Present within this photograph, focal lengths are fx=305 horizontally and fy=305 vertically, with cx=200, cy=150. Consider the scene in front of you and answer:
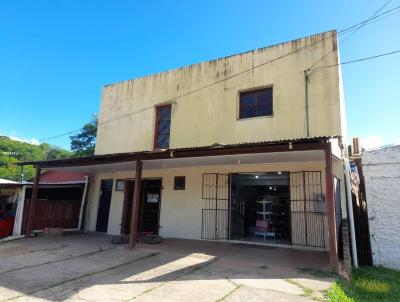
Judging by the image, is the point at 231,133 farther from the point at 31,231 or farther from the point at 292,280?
the point at 31,231

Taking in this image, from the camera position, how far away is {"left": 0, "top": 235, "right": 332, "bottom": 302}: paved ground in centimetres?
488

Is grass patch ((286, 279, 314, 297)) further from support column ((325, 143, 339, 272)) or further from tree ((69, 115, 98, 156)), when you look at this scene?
tree ((69, 115, 98, 156))

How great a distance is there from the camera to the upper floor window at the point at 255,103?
407 inches

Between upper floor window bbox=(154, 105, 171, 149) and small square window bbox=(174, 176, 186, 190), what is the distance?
1524mm

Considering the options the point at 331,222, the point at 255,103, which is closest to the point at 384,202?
the point at 331,222

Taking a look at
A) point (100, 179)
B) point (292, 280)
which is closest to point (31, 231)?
point (100, 179)

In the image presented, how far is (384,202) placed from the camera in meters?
7.66

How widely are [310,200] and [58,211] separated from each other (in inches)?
384

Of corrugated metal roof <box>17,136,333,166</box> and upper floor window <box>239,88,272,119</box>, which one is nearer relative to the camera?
corrugated metal roof <box>17,136,333,166</box>

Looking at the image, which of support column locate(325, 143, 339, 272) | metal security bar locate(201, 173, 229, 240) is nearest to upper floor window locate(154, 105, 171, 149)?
metal security bar locate(201, 173, 229, 240)

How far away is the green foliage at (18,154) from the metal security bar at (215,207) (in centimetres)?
3746

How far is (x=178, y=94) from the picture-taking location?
480 inches

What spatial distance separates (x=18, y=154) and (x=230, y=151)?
5020 cm

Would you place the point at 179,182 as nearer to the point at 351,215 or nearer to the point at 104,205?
the point at 104,205
